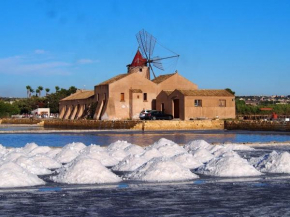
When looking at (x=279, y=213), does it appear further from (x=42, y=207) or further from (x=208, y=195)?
(x=42, y=207)

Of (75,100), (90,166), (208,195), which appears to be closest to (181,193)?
(208,195)

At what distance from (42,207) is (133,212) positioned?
139 cm

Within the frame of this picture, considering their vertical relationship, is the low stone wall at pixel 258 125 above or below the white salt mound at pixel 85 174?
above

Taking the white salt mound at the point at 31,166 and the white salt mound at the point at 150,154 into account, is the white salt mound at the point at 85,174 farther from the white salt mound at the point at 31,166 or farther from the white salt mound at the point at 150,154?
the white salt mound at the point at 150,154

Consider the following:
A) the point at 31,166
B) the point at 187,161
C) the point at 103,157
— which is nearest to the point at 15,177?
the point at 31,166

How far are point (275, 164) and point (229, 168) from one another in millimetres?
1388

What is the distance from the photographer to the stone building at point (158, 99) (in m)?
46.0

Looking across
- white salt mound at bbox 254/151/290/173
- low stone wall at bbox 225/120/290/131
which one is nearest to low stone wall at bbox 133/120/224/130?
low stone wall at bbox 225/120/290/131

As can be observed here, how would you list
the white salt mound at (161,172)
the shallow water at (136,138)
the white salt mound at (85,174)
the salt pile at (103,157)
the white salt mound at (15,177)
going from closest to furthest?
1. the white salt mound at (15,177)
2. the white salt mound at (85,174)
3. the white salt mound at (161,172)
4. the salt pile at (103,157)
5. the shallow water at (136,138)

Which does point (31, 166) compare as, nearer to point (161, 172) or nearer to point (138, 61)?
point (161, 172)

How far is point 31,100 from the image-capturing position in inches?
3834

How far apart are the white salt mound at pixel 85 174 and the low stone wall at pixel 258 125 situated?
95.6 feet

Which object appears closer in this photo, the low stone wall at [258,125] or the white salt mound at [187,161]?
the white salt mound at [187,161]

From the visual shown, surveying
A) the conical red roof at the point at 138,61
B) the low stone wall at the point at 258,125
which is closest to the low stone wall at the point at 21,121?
the conical red roof at the point at 138,61
